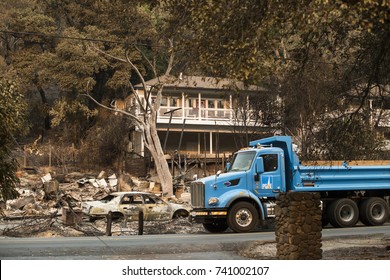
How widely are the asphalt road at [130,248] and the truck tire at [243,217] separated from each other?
244cm

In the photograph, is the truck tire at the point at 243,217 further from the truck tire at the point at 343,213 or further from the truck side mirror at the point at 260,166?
the truck tire at the point at 343,213

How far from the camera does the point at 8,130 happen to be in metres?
12.9

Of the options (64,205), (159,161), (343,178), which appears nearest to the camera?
(343,178)

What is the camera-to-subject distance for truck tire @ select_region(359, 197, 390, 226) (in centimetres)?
2450

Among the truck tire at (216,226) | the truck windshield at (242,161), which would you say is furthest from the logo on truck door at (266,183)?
the truck tire at (216,226)

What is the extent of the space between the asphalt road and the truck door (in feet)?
10.7

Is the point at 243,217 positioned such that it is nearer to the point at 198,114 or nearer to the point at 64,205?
the point at 64,205

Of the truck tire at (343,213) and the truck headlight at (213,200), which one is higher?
the truck headlight at (213,200)

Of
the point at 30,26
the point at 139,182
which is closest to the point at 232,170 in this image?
the point at 139,182

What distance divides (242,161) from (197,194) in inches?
83.0

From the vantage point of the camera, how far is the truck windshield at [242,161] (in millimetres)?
23859

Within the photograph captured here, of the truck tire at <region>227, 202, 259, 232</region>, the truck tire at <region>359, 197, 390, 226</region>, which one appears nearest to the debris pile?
the truck tire at <region>227, 202, 259, 232</region>

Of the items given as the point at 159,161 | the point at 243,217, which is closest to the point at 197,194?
the point at 243,217

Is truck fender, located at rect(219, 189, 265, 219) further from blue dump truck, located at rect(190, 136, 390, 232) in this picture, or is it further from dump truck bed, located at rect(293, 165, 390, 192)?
dump truck bed, located at rect(293, 165, 390, 192)
